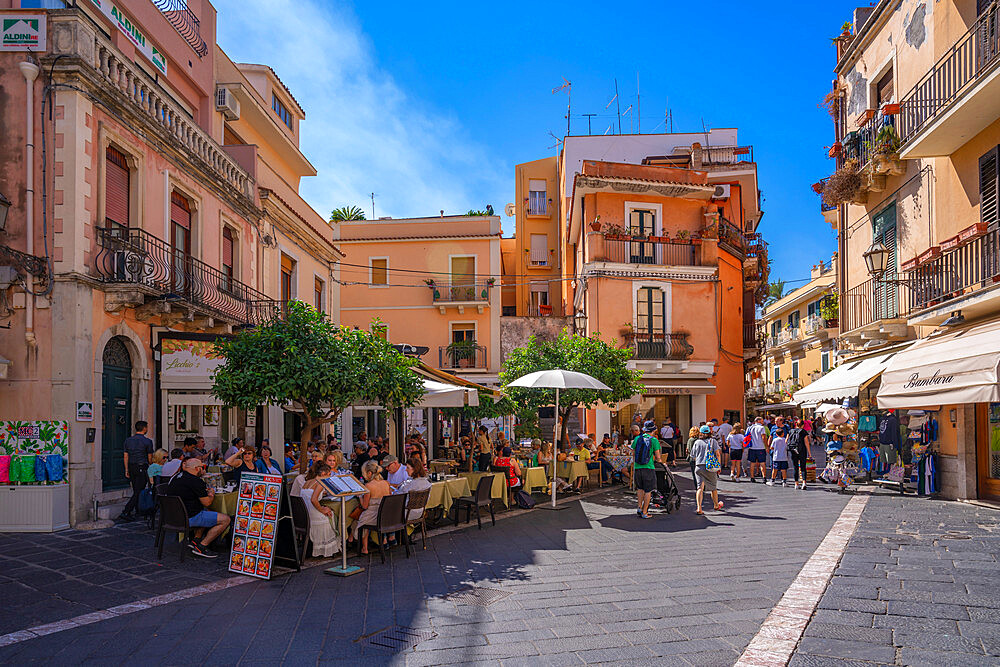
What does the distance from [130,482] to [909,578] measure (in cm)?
1067

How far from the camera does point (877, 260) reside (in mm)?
15211

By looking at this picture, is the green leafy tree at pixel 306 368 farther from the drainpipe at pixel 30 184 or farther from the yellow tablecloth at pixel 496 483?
the drainpipe at pixel 30 184

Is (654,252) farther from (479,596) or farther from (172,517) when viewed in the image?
(479,596)

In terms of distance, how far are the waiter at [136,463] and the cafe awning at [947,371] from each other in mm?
11579

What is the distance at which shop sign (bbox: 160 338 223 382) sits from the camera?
12.5m

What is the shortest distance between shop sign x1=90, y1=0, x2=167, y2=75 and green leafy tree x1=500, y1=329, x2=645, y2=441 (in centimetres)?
980

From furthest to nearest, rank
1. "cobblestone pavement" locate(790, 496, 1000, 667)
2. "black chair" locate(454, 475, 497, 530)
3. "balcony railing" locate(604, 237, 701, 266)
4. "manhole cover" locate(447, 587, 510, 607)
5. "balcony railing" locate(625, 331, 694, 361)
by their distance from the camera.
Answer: "balcony railing" locate(604, 237, 701, 266) → "balcony railing" locate(625, 331, 694, 361) → "black chair" locate(454, 475, 497, 530) → "manhole cover" locate(447, 587, 510, 607) → "cobblestone pavement" locate(790, 496, 1000, 667)

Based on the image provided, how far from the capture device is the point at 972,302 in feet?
37.5

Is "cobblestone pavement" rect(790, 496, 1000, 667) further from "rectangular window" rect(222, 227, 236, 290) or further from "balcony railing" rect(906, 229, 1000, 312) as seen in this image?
"rectangular window" rect(222, 227, 236, 290)

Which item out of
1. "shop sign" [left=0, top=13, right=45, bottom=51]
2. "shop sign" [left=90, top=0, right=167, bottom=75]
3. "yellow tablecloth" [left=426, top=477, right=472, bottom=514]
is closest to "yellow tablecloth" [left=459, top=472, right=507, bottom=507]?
"yellow tablecloth" [left=426, top=477, right=472, bottom=514]

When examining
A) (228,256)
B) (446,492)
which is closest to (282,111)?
(228,256)

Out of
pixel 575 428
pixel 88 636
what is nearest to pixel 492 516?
pixel 88 636

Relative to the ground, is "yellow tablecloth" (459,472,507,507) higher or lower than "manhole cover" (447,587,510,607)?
higher

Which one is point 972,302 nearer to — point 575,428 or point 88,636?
point 88,636
